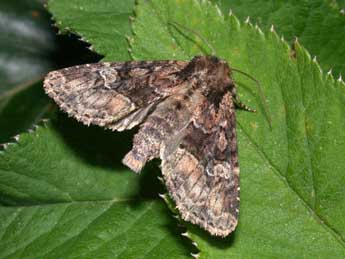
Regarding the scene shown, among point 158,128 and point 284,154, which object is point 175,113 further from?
point 284,154

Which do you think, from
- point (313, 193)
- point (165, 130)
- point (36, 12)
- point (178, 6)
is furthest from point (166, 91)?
point (36, 12)

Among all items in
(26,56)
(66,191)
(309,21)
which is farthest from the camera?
(26,56)

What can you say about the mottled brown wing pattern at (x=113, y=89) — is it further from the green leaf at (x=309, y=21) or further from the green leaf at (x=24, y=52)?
the green leaf at (x=24, y=52)

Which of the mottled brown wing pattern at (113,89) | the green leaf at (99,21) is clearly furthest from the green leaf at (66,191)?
the green leaf at (99,21)

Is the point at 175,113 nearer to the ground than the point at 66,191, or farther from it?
farther from it

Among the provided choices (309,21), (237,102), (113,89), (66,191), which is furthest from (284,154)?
(66,191)

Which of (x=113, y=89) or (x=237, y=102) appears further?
(x=113, y=89)

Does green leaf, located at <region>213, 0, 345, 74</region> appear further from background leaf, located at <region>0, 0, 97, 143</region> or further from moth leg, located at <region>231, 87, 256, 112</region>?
background leaf, located at <region>0, 0, 97, 143</region>
